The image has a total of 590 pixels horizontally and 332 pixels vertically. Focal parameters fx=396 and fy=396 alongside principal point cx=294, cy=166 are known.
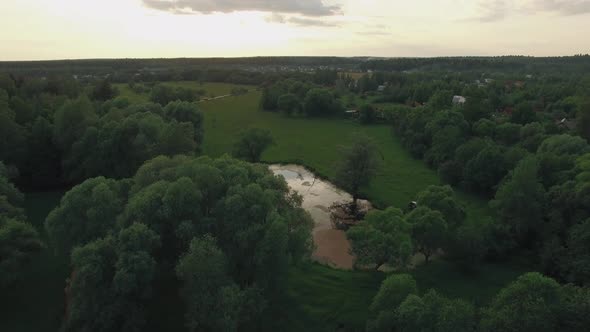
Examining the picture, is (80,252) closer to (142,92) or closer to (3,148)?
(3,148)

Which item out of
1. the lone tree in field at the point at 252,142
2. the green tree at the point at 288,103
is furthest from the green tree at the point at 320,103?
the lone tree in field at the point at 252,142

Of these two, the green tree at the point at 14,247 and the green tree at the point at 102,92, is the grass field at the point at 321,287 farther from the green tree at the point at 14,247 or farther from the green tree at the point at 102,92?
the green tree at the point at 102,92

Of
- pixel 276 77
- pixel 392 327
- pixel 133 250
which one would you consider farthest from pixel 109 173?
pixel 276 77

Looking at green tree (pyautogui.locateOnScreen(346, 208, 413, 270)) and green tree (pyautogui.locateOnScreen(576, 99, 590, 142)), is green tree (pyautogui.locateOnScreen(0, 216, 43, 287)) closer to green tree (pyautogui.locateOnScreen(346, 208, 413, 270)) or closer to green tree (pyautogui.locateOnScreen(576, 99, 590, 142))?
green tree (pyautogui.locateOnScreen(346, 208, 413, 270))

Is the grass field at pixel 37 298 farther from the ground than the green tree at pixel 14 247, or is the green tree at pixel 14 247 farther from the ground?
the green tree at pixel 14 247

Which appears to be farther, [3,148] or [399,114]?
[399,114]

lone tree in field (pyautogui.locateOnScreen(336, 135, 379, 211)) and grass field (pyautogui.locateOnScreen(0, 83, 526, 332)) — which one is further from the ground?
lone tree in field (pyautogui.locateOnScreen(336, 135, 379, 211))

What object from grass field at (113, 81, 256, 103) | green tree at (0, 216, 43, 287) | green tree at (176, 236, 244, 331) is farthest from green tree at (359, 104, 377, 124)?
green tree at (176, 236, 244, 331)
